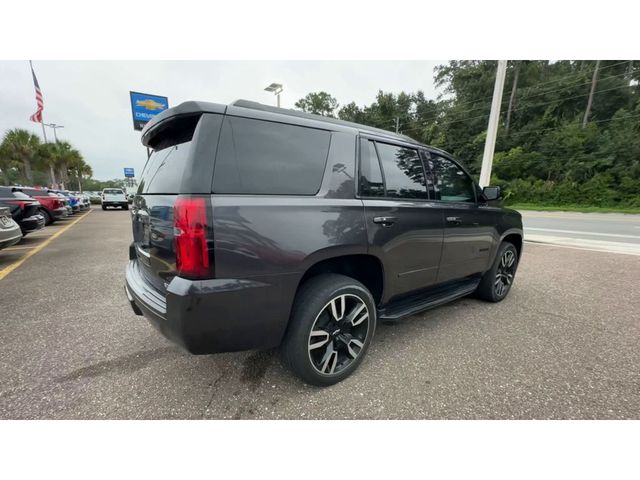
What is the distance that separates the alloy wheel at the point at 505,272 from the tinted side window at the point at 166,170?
365 cm

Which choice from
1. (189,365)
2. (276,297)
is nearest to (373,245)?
(276,297)

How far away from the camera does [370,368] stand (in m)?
2.22

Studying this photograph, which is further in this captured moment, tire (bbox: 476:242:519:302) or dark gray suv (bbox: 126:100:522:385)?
tire (bbox: 476:242:519:302)

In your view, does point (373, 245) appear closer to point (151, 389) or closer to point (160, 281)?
point (160, 281)

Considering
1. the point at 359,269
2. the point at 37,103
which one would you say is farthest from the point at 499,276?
the point at 37,103

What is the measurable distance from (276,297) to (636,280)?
236 inches

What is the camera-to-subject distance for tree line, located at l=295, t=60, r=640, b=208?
23547 millimetres

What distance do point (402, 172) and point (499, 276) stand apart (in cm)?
216

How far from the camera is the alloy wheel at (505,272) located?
11.7ft

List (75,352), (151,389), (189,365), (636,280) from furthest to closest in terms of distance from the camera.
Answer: (636,280), (75,352), (189,365), (151,389)

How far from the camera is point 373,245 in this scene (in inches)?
83.5

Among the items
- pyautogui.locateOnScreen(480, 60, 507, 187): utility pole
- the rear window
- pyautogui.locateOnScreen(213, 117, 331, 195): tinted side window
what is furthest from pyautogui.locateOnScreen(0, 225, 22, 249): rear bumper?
pyautogui.locateOnScreen(480, 60, 507, 187): utility pole

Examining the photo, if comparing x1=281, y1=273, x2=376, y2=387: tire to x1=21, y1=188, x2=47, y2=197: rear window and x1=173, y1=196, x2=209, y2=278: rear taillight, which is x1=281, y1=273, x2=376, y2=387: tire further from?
x1=21, y1=188, x2=47, y2=197: rear window

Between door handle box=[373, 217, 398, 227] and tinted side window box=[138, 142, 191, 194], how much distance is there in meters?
1.34
